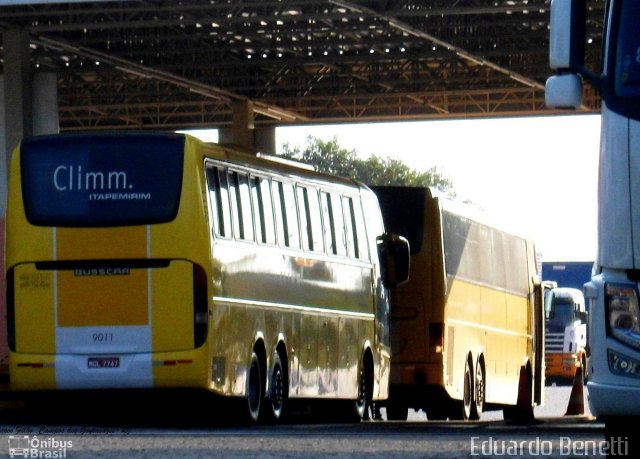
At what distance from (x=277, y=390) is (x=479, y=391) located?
728cm

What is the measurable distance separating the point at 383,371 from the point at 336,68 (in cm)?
2613

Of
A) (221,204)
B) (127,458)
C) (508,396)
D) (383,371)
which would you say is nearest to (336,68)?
(508,396)

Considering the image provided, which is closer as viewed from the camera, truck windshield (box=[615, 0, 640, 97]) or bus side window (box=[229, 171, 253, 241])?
truck windshield (box=[615, 0, 640, 97])

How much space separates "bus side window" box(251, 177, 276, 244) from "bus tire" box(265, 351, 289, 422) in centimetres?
126

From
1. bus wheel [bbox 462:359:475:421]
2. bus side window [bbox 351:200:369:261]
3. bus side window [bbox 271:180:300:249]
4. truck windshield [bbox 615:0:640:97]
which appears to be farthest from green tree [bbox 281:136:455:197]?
truck windshield [bbox 615:0:640:97]

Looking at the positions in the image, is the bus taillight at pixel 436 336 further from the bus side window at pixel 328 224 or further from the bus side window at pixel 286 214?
the bus side window at pixel 286 214

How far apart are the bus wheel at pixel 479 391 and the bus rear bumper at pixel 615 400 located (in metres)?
16.2

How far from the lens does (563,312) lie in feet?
174

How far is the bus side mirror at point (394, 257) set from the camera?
23.9 metres

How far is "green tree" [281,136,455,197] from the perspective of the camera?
479 ft

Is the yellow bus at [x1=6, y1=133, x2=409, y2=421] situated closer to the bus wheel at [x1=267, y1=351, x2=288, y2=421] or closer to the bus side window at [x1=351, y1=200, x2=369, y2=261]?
the bus wheel at [x1=267, y1=351, x2=288, y2=421]

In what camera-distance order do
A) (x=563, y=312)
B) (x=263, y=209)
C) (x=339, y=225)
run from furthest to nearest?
(x=563, y=312), (x=339, y=225), (x=263, y=209)

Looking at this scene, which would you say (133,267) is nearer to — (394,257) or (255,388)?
(255,388)

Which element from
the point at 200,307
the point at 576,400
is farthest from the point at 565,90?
the point at 576,400
